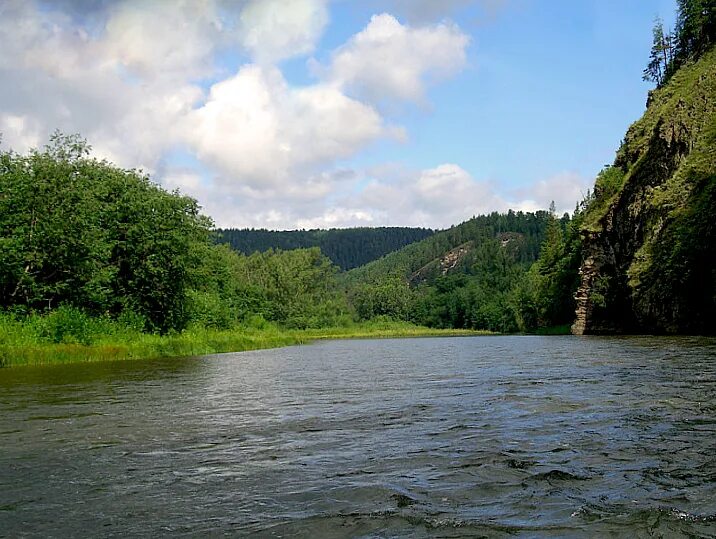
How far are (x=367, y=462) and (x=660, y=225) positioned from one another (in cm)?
6662

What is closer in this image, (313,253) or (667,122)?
(667,122)

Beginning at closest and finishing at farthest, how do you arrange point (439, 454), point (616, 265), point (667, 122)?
point (439, 454)
point (667, 122)
point (616, 265)

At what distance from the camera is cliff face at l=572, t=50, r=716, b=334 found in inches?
2426

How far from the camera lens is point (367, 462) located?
9930 mm

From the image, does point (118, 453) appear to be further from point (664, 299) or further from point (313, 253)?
point (313, 253)

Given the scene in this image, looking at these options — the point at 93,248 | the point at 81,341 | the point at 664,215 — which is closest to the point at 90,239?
the point at 93,248

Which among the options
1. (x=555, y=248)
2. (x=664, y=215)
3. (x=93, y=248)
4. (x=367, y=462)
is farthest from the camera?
(x=555, y=248)

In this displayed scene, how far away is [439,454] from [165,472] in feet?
13.9

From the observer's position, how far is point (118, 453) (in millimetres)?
11078

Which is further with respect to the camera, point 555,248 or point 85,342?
point 555,248

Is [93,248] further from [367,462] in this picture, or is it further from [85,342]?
[367,462]

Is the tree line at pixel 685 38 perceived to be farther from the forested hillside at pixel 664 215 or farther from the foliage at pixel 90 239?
the foliage at pixel 90 239

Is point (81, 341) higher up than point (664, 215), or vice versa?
point (664, 215)

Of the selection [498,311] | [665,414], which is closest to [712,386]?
[665,414]
